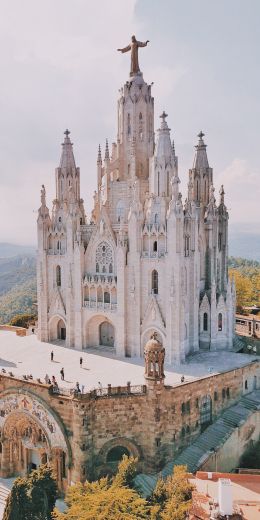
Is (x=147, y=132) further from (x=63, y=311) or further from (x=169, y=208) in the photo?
(x=63, y=311)

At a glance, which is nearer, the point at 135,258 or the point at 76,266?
the point at 135,258

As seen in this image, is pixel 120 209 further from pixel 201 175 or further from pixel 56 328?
pixel 56 328

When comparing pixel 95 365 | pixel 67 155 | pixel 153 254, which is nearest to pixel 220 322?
pixel 153 254

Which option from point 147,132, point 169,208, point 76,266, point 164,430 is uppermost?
point 147,132

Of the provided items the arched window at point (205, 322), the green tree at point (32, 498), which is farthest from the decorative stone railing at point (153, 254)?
the green tree at point (32, 498)

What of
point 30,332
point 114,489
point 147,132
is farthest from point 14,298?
point 114,489

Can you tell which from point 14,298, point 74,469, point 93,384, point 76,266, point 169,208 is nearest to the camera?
point 74,469

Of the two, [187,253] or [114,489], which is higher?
[187,253]
